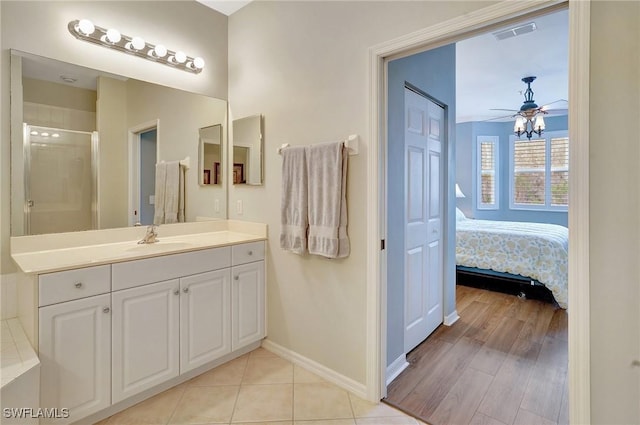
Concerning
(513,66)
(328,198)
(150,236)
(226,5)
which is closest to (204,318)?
(150,236)

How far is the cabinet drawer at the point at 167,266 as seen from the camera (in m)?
1.75

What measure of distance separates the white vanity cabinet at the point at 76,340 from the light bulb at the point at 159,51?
1554 mm

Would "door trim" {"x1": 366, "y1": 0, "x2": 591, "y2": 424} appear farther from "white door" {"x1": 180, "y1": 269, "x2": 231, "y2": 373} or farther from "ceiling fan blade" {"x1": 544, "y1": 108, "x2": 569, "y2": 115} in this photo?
"ceiling fan blade" {"x1": 544, "y1": 108, "x2": 569, "y2": 115}

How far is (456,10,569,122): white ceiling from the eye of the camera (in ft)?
10.00

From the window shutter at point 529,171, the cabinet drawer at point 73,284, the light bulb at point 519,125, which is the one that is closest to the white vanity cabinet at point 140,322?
the cabinet drawer at point 73,284

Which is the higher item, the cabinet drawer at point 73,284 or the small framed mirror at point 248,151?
the small framed mirror at point 248,151

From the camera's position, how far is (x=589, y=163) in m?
1.24

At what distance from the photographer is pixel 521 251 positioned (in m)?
3.69

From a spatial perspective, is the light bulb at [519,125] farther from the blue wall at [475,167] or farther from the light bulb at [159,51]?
the light bulb at [159,51]

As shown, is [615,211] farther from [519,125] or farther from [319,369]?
[519,125]

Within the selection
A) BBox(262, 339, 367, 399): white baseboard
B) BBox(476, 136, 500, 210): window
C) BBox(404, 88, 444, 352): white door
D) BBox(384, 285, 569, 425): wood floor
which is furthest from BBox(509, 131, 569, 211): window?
BBox(262, 339, 367, 399): white baseboard

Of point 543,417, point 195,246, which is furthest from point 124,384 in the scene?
point 543,417

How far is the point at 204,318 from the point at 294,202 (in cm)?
95

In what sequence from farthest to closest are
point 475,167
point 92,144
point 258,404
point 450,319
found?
point 475,167 < point 450,319 < point 92,144 < point 258,404
